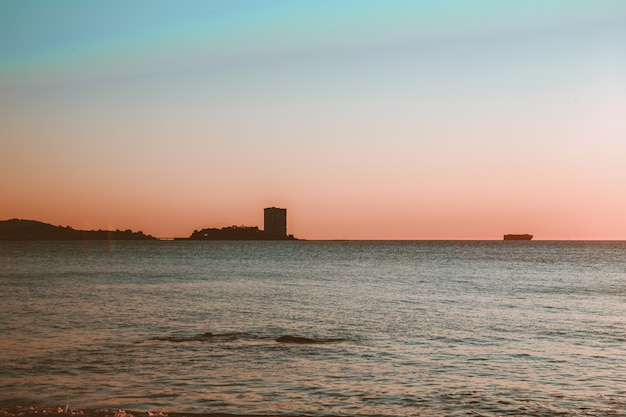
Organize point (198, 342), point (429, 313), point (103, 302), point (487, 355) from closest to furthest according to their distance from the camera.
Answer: point (487, 355), point (198, 342), point (429, 313), point (103, 302)

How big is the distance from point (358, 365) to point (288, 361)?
304 centimetres

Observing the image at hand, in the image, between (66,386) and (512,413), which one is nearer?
(512,413)

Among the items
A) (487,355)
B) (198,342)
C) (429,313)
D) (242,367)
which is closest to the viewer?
(242,367)

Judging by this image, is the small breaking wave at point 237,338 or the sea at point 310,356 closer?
the sea at point 310,356

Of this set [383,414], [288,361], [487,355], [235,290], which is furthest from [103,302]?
[383,414]

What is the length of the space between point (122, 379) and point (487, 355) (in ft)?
52.8

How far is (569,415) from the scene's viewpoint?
2100 cm

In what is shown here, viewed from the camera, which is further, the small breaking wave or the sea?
the small breaking wave

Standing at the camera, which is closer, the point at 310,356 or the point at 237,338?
the point at 310,356

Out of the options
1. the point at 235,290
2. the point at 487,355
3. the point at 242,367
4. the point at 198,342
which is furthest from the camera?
the point at 235,290

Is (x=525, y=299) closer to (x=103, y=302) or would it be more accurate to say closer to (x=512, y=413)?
(x=103, y=302)

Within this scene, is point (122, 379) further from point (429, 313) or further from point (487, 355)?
point (429, 313)

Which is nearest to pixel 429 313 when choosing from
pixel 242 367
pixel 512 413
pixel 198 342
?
pixel 198 342

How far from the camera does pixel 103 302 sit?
55094mm
